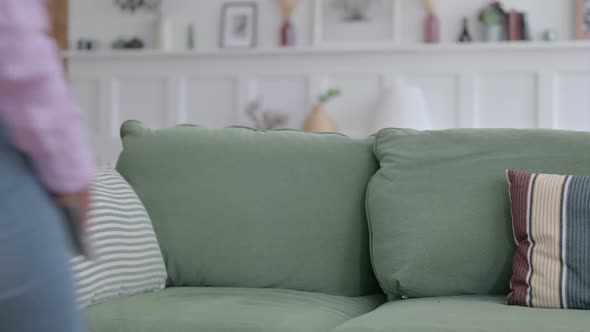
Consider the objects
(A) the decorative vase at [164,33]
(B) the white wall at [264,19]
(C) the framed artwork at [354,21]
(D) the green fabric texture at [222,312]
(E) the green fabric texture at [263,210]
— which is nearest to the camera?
(D) the green fabric texture at [222,312]

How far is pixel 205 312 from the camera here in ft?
6.15

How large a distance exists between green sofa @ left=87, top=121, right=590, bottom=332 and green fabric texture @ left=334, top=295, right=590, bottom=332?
29mm

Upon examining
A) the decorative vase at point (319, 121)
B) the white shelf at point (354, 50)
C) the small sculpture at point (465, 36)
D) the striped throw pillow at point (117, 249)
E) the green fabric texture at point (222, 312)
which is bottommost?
the green fabric texture at point (222, 312)

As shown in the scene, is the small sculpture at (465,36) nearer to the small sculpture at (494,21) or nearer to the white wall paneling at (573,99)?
the small sculpture at (494,21)

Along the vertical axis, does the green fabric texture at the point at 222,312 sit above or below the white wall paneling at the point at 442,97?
below

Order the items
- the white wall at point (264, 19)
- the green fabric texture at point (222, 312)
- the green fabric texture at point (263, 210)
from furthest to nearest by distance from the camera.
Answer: the white wall at point (264, 19), the green fabric texture at point (263, 210), the green fabric texture at point (222, 312)

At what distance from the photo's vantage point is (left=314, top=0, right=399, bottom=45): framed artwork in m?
5.02

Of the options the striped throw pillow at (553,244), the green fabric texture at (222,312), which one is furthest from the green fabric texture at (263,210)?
the striped throw pillow at (553,244)

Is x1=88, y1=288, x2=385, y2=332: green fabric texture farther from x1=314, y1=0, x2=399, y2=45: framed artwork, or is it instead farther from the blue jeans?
x1=314, y1=0, x2=399, y2=45: framed artwork

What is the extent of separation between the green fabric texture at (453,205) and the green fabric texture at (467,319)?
144mm

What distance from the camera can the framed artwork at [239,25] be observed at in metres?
5.21

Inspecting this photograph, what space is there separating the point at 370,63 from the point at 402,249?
3006 mm

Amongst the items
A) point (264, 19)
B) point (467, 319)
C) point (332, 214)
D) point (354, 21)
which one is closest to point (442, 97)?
point (354, 21)

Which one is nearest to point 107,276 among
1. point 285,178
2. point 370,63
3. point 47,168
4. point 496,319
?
point 285,178
